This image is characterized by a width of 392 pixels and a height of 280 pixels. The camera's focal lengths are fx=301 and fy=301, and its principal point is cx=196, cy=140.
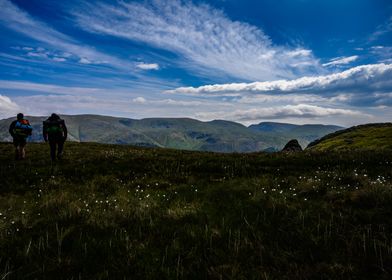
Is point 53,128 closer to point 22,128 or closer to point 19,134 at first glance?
point 19,134

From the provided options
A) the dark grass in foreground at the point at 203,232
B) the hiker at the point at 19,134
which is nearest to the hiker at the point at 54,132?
the hiker at the point at 19,134

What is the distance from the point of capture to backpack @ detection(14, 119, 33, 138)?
2261 centimetres

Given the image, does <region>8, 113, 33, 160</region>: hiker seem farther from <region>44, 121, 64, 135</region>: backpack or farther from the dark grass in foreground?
the dark grass in foreground

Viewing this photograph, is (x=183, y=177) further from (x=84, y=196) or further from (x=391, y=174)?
(x=391, y=174)

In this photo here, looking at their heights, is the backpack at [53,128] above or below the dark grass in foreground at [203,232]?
above

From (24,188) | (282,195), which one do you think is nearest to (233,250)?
(282,195)

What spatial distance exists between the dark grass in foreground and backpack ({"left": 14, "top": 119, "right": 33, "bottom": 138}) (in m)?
13.7

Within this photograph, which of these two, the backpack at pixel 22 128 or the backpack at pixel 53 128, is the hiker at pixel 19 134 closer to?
the backpack at pixel 22 128

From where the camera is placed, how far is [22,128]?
75.5 ft

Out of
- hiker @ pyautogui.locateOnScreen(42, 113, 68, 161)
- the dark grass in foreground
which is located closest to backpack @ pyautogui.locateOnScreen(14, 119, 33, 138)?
hiker @ pyautogui.locateOnScreen(42, 113, 68, 161)

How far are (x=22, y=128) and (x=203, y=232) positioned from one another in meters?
22.1

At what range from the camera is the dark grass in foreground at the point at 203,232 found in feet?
13.8

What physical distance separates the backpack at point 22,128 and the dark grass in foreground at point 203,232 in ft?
44.9

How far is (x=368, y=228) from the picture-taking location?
5.28 meters
